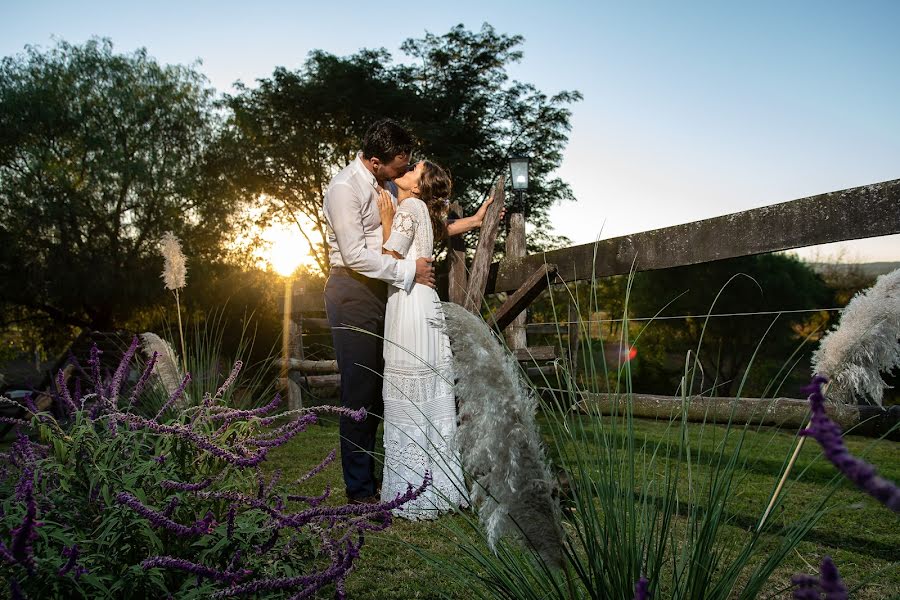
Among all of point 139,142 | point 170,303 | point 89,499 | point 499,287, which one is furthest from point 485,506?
point 139,142

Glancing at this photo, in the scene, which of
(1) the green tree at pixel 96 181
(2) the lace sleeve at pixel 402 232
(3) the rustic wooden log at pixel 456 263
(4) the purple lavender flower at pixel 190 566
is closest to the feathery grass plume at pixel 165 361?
(2) the lace sleeve at pixel 402 232

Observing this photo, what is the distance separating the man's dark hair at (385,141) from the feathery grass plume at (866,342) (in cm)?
311

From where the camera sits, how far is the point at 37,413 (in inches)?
66.0

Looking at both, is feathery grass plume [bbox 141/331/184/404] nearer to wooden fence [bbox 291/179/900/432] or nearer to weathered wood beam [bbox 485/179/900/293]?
wooden fence [bbox 291/179/900/432]

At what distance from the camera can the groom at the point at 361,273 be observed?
392 cm

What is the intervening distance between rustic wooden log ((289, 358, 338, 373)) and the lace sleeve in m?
4.57

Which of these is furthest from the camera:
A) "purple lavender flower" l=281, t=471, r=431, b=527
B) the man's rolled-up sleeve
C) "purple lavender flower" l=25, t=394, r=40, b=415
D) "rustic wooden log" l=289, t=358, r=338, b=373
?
"rustic wooden log" l=289, t=358, r=338, b=373

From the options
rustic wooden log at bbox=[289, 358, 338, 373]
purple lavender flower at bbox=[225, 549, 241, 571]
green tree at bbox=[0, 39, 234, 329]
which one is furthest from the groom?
green tree at bbox=[0, 39, 234, 329]

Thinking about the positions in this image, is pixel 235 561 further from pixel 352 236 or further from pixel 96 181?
pixel 96 181

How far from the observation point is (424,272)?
163 inches

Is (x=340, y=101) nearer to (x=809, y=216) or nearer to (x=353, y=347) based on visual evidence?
(x=353, y=347)

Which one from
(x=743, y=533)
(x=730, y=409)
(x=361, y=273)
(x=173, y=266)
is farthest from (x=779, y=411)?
(x=173, y=266)

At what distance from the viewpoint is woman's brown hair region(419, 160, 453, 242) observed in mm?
4422

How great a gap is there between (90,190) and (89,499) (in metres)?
22.7
